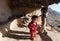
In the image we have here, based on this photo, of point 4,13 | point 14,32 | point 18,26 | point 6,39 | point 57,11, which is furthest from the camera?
point 57,11

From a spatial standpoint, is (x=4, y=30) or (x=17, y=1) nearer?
(x=4, y=30)

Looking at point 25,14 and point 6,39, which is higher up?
point 25,14

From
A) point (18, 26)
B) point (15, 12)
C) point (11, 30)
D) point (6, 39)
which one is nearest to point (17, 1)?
point (15, 12)

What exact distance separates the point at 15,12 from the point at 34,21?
417cm

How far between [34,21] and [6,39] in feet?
3.42

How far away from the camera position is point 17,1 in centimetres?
839

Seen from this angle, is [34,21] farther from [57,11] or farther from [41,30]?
[57,11]

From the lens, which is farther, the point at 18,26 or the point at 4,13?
the point at 4,13

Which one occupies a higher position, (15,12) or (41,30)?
(15,12)

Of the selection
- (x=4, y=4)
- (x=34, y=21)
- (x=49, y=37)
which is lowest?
(x=49, y=37)

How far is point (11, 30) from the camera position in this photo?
6004 mm

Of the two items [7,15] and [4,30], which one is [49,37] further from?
[7,15]

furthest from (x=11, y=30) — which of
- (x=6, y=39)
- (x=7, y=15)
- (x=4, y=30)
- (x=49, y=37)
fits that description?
(x=7, y=15)

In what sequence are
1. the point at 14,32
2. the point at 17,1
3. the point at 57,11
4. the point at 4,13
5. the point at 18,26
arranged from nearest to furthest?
1. the point at 14,32
2. the point at 18,26
3. the point at 4,13
4. the point at 17,1
5. the point at 57,11
